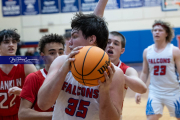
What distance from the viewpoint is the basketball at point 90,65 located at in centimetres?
147

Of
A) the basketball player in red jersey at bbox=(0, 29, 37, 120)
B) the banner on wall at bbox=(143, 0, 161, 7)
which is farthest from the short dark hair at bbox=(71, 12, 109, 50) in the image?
the banner on wall at bbox=(143, 0, 161, 7)

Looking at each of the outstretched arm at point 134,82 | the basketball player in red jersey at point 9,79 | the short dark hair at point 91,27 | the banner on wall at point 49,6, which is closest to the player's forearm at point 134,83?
the outstretched arm at point 134,82

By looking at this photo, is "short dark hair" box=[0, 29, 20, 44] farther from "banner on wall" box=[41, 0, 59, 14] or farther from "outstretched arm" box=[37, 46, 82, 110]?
"banner on wall" box=[41, 0, 59, 14]

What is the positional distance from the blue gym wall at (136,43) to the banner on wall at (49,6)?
4346 mm

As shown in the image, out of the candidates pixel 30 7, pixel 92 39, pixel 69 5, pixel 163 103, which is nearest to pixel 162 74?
pixel 163 103

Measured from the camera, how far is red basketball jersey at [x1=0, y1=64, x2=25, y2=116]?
11.1 ft

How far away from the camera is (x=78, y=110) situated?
185 centimetres

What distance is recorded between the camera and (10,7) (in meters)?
9.62

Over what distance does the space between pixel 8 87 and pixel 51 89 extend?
198 centimetres

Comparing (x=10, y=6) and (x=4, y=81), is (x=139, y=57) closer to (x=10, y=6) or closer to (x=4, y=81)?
(x=10, y=6)

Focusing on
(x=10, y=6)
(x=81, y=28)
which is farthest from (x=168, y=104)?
(x=10, y=6)

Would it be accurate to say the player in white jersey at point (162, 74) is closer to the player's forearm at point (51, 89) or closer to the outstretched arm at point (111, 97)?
the outstretched arm at point (111, 97)

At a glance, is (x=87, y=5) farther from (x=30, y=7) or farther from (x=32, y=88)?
(x=32, y=88)

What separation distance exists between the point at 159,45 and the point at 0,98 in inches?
128
